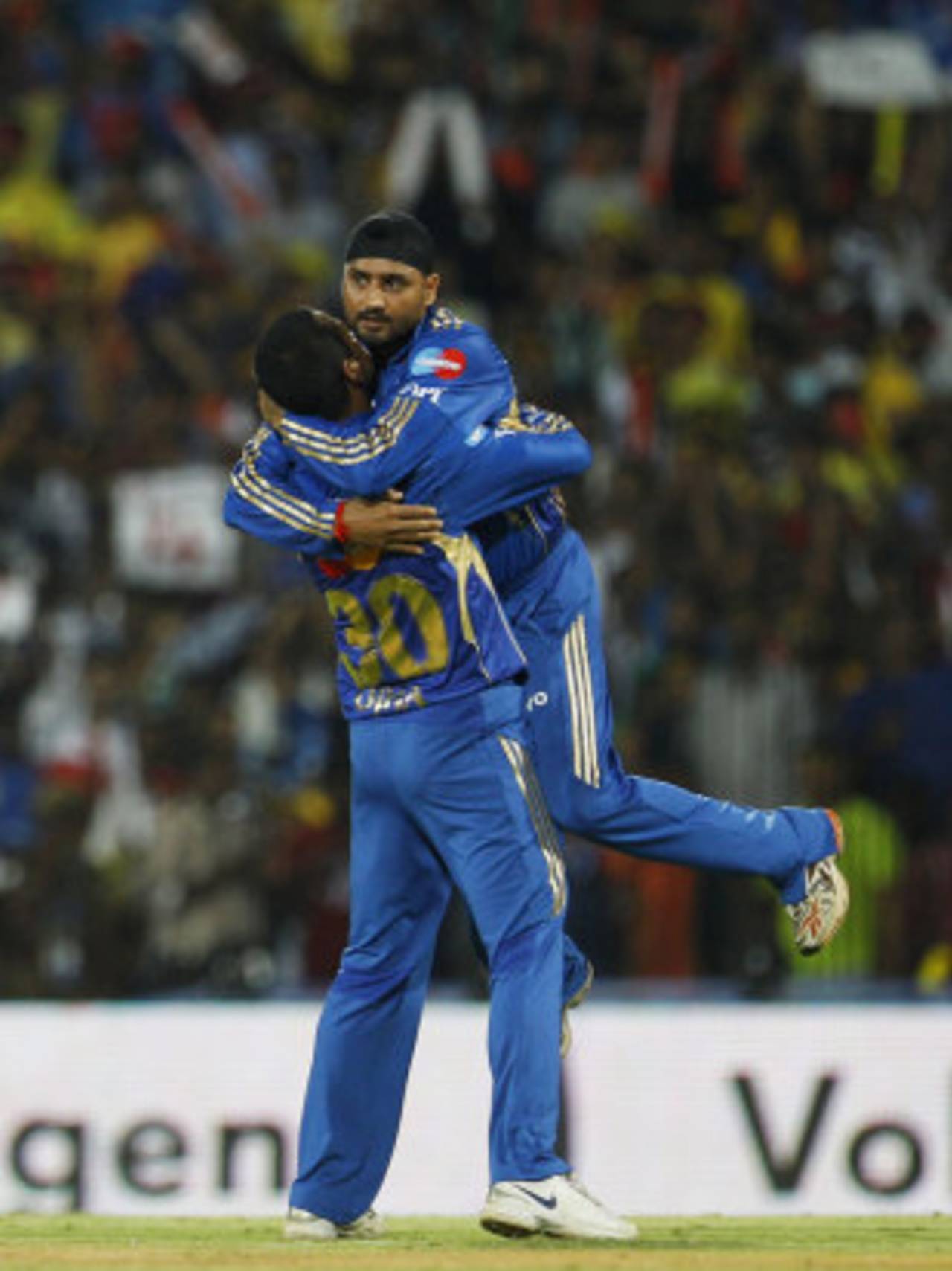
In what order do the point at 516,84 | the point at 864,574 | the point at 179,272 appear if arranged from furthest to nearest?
the point at 516,84 < the point at 179,272 < the point at 864,574

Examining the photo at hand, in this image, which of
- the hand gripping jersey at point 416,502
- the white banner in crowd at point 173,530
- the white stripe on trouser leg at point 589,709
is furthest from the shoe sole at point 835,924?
the white banner in crowd at point 173,530

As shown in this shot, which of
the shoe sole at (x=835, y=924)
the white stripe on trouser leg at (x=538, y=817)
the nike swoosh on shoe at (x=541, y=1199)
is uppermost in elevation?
the white stripe on trouser leg at (x=538, y=817)

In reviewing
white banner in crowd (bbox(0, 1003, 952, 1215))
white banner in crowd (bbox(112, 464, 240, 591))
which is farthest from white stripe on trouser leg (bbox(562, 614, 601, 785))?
white banner in crowd (bbox(112, 464, 240, 591))

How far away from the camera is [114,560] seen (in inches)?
545

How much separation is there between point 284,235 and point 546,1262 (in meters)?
9.94

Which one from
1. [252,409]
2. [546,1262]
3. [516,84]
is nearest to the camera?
[546,1262]

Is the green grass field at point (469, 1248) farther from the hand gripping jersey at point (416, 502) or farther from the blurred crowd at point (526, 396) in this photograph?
the blurred crowd at point (526, 396)

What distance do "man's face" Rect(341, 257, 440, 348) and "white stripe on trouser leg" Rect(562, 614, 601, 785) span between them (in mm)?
891

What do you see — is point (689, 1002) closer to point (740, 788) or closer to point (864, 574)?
point (740, 788)

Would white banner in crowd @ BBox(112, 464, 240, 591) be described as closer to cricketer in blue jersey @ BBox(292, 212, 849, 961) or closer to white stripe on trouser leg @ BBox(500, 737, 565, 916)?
cricketer in blue jersey @ BBox(292, 212, 849, 961)

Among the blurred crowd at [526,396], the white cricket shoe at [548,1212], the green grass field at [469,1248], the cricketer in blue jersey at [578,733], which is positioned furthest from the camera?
the blurred crowd at [526,396]

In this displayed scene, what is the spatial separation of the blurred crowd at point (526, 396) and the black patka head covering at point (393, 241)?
5.00 m

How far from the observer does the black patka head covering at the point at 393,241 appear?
7.68 metres

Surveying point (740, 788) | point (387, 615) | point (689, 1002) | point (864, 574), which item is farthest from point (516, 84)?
point (387, 615)
